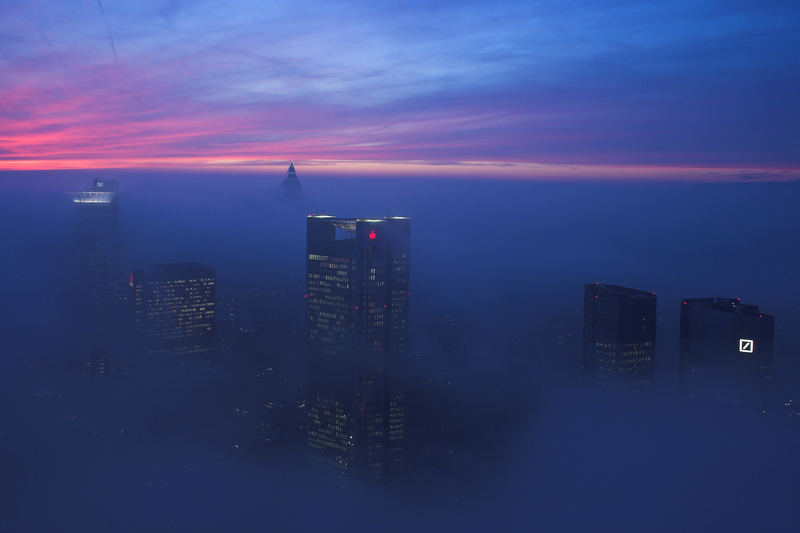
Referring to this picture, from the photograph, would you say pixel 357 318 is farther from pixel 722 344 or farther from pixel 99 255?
pixel 99 255

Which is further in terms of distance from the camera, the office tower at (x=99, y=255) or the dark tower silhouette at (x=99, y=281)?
the office tower at (x=99, y=255)

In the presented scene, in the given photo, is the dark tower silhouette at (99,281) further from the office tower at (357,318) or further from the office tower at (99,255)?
the office tower at (357,318)

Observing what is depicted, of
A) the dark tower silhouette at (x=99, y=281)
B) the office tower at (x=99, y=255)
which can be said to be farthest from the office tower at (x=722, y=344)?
the office tower at (x=99, y=255)

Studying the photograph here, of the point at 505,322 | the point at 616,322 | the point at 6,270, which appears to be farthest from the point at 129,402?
the point at 616,322

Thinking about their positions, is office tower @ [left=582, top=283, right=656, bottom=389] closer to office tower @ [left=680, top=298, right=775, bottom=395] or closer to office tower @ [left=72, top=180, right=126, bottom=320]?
office tower @ [left=680, top=298, right=775, bottom=395]

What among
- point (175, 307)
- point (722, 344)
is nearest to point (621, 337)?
point (722, 344)

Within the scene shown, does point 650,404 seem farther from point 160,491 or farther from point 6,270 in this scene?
point 6,270

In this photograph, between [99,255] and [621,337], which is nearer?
[621,337]
